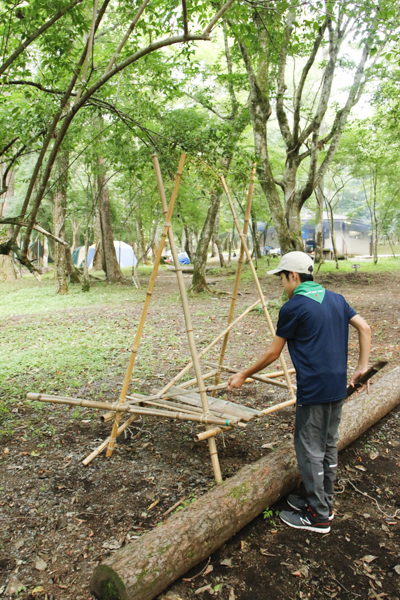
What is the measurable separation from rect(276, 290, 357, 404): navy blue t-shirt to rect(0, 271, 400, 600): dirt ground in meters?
0.99

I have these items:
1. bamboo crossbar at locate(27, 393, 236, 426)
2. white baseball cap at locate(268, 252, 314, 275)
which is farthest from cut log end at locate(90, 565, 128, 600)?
white baseball cap at locate(268, 252, 314, 275)

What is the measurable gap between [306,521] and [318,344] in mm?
1252

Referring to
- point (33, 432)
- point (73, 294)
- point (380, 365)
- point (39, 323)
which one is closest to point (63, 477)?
point (33, 432)

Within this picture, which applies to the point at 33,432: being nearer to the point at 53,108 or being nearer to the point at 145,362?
the point at 145,362

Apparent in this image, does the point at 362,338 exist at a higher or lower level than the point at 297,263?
lower

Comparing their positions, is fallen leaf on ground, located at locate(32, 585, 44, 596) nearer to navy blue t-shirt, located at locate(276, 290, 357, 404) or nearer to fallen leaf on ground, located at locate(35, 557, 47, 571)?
fallen leaf on ground, located at locate(35, 557, 47, 571)

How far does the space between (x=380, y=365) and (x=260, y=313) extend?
22.5 ft

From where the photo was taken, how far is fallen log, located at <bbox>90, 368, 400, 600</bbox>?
2121mm

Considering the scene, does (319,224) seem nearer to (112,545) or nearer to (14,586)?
(112,545)

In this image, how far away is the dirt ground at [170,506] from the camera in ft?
7.87

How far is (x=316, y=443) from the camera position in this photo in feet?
8.95

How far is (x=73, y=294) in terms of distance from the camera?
14148 mm

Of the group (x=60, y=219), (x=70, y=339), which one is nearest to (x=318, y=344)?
(x=70, y=339)

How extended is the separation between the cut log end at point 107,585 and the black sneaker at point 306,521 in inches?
50.2
